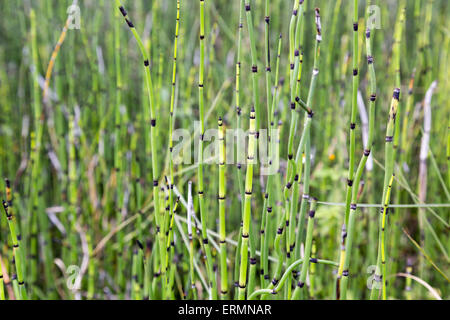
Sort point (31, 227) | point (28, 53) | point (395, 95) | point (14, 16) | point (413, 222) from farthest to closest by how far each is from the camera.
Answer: point (14, 16)
point (28, 53)
point (413, 222)
point (31, 227)
point (395, 95)

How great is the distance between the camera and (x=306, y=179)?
2.55 ft

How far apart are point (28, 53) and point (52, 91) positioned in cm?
19

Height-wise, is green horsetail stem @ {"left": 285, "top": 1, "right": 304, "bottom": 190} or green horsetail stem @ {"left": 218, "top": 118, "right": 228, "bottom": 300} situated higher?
green horsetail stem @ {"left": 285, "top": 1, "right": 304, "bottom": 190}

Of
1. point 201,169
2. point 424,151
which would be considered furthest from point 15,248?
point 424,151

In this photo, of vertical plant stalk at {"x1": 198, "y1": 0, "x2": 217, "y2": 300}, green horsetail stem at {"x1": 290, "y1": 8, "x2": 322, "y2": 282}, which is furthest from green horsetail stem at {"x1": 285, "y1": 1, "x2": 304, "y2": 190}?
vertical plant stalk at {"x1": 198, "y1": 0, "x2": 217, "y2": 300}

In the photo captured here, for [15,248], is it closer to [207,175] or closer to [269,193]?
[269,193]

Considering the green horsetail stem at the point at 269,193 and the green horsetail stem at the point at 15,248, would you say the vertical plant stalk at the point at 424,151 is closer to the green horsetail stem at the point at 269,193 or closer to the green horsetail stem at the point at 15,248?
the green horsetail stem at the point at 269,193

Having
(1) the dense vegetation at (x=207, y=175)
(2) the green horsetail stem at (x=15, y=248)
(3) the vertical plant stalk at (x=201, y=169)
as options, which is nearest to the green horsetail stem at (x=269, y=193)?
(1) the dense vegetation at (x=207, y=175)

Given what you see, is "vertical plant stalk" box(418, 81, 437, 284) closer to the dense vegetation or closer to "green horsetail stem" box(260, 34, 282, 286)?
the dense vegetation

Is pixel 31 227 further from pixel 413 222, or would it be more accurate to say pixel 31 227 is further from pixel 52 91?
pixel 413 222

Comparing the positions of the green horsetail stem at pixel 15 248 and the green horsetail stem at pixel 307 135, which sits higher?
the green horsetail stem at pixel 307 135

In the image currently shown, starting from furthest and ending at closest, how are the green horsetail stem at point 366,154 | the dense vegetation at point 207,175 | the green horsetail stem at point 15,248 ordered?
the dense vegetation at point 207,175, the green horsetail stem at point 15,248, the green horsetail stem at point 366,154

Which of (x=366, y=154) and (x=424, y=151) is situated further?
(x=424, y=151)
